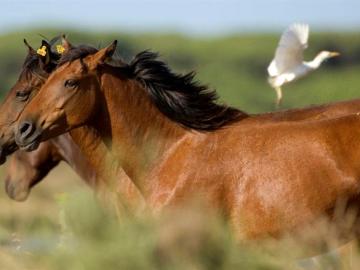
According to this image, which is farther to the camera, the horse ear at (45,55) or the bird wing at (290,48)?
the bird wing at (290,48)

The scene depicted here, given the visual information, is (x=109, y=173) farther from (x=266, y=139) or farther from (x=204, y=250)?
(x=204, y=250)

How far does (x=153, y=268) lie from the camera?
6102 millimetres

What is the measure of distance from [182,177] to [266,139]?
0.56 metres

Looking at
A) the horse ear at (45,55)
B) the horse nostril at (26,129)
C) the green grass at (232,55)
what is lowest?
the green grass at (232,55)

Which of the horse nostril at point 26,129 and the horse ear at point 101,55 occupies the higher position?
the horse ear at point 101,55

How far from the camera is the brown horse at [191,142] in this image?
23.7 ft

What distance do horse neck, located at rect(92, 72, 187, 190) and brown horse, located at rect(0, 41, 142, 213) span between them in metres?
0.17

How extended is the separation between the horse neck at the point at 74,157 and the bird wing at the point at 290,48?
2328 mm

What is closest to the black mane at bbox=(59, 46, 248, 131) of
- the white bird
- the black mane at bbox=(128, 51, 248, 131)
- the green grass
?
the black mane at bbox=(128, 51, 248, 131)

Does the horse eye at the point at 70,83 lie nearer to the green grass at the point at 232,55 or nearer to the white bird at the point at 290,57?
the white bird at the point at 290,57

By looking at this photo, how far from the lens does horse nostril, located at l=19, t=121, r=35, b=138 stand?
7465 millimetres

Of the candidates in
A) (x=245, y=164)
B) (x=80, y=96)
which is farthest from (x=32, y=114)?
(x=245, y=164)

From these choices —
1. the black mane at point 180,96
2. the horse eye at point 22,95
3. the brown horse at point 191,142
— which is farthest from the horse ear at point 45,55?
the black mane at point 180,96

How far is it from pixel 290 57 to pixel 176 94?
399 cm
